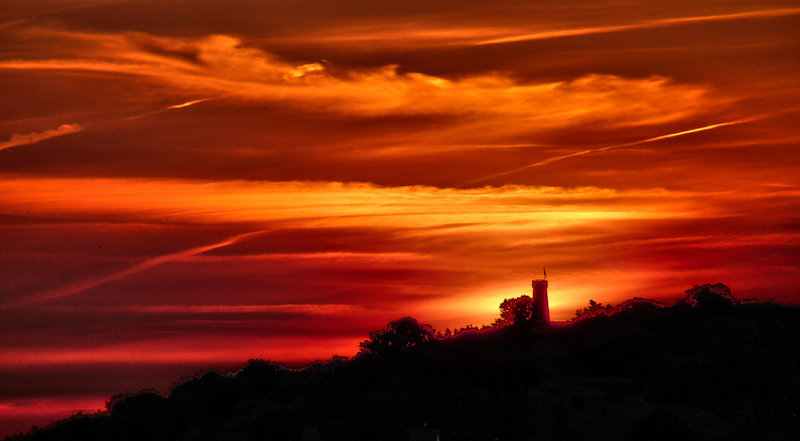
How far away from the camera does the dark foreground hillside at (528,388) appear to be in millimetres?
74875

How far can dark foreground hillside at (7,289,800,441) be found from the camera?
74.9 metres

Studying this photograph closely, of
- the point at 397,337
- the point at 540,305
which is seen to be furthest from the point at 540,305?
the point at 397,337

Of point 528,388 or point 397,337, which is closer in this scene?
point 528,388

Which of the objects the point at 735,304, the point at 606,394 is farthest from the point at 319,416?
the point at 735,304

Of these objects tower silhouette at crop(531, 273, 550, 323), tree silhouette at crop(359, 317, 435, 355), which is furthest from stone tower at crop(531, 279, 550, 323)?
tree silhouette at crop(359, 317, 435, 355)

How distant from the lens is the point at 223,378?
95188mm

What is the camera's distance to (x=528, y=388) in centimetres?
8444

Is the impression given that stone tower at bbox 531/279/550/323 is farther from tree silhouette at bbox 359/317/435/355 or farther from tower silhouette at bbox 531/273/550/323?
tree silhouette at bbox 359/317/435/355

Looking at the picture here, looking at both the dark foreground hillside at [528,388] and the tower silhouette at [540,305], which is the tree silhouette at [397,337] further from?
the tower silhouette at [540,305]

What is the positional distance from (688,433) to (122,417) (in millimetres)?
41463

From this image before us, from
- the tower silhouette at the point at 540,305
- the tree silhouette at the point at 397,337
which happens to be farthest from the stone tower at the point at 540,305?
the tree silhouette at the point at 397,337

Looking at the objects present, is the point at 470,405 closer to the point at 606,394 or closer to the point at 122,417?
the point at 606,394

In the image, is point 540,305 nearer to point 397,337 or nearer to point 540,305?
point 540,305

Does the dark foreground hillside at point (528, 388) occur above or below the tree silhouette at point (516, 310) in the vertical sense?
below
